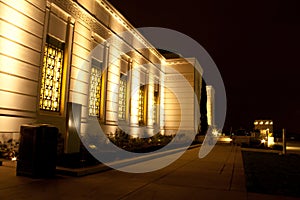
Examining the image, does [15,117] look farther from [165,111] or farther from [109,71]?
[165,111]

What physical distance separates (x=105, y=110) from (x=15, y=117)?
7.03 m

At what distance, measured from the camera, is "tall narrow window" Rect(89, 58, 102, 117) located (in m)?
16.6

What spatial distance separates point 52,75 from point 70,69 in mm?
989

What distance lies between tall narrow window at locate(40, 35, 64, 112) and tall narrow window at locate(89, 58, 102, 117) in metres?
2.87

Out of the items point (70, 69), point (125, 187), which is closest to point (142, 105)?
point (70, 69)

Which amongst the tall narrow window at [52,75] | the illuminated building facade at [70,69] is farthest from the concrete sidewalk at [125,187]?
the tall narrow window at [52,75]

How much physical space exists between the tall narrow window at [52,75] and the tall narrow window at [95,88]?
287cm

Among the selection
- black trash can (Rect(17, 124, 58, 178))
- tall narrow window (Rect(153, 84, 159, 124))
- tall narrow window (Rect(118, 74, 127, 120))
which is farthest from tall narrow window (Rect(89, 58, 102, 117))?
tall narrow window (Rect(153, 84, 159, 124))

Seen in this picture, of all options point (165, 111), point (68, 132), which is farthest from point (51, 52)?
point (165, 111)

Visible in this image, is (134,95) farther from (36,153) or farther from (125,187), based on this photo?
(125,187)

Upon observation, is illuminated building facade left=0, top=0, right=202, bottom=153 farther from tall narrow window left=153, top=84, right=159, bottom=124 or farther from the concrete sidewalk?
the concrete sidewalk

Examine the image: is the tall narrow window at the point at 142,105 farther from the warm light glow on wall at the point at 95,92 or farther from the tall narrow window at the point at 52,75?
the tall narrow window at the point at 52,75

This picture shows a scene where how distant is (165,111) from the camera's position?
3167 centimetres

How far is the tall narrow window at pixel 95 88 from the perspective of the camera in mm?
16594
